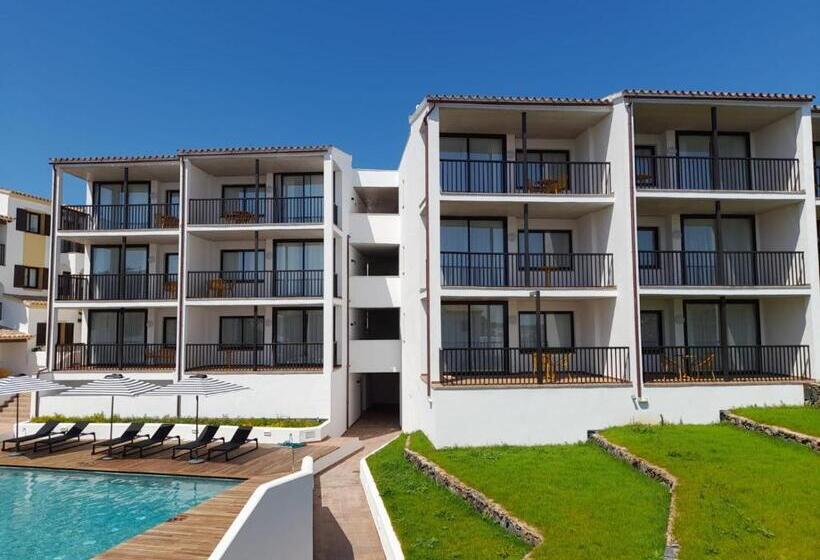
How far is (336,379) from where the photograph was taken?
20875 millimetres

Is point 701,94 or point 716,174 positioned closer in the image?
point 701,94

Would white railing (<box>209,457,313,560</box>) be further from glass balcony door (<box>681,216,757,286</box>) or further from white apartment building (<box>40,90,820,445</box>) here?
glass balcony door (<box>681,216,757,286</box>)

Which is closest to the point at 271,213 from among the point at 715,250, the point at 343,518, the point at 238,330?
the point at 238,330

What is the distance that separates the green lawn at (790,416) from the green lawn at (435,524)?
8.86m

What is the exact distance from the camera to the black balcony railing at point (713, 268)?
17.6m

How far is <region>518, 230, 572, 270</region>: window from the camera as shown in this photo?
731 inches

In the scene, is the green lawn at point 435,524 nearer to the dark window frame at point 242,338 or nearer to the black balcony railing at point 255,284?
the black balcony railing at point 255,284

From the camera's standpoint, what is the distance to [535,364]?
17.6m

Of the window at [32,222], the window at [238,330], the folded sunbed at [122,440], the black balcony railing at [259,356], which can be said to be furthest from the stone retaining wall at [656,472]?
the window at [32,222]

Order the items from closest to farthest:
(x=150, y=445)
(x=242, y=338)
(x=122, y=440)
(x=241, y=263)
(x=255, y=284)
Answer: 1. (x=122, y=440)
2. (x=150, y=445)
3. (x=255, y=284)
4. (x=242, y=338)
5. (x=241, y=263)

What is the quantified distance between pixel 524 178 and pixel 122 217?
17.6 meters

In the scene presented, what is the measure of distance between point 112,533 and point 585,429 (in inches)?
486

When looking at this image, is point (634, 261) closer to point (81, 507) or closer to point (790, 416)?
point (790, 416)

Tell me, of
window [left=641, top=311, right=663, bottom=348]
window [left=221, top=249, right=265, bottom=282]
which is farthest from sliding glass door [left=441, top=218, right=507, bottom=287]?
window [left=221, top=249, right=265, bottom=282]
